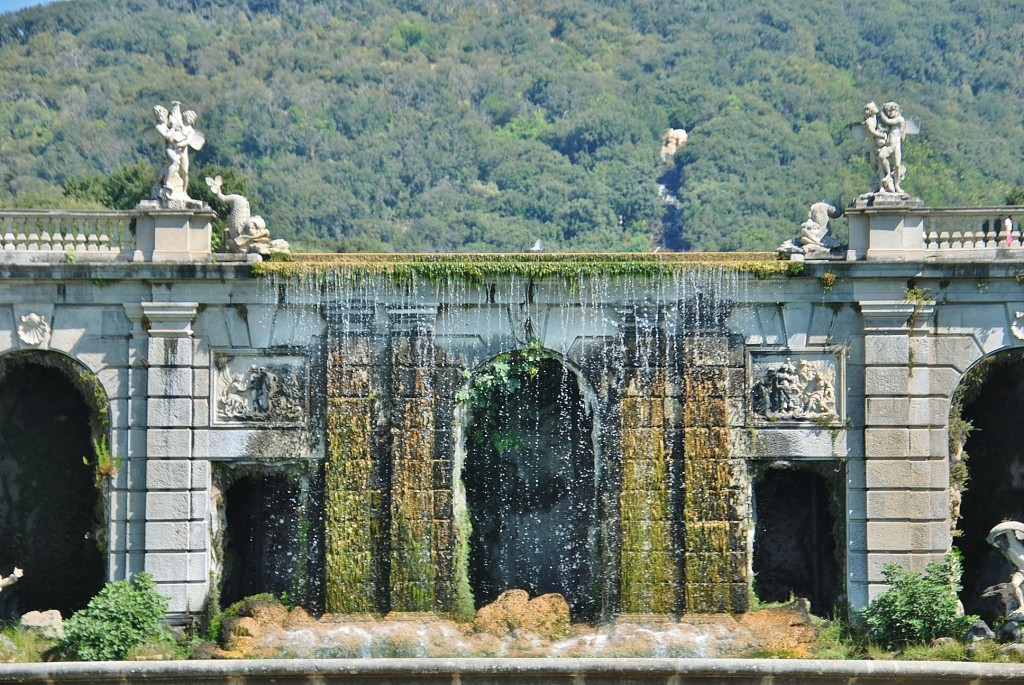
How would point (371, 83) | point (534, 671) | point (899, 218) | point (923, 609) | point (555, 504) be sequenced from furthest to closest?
point (371, 83)
point (555, 504)
point (899, 218)
point (923, 609)
point (534, 671)

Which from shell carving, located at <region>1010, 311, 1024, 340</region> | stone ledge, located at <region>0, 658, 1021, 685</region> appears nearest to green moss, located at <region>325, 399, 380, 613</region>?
stone ledge, located at <region>0, 658, 1021, 685</region>

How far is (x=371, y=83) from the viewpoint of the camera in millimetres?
91812

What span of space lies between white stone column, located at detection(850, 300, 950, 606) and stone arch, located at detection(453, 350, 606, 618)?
173 inches

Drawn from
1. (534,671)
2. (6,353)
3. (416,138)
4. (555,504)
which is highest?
(416,138)

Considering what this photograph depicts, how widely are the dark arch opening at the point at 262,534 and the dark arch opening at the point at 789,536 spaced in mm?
7669

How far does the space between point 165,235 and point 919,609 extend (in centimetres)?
1309

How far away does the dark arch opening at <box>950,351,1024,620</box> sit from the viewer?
29.5 meters

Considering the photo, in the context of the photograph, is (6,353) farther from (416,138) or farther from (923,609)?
(416,138)

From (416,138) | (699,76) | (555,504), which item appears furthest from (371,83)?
(555,504)

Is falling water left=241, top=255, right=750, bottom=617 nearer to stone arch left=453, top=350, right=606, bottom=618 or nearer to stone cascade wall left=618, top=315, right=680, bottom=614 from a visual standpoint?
stone cascade wall left=618, top=315, right=680, bottom=614

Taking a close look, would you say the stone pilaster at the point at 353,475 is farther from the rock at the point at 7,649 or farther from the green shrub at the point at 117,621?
the rock at the point at 7,649

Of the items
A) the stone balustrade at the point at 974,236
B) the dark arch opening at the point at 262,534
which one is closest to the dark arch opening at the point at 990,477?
the stone balustrade at the point at 974,236

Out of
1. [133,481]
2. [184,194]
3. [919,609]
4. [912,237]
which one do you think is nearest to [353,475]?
[133,481]

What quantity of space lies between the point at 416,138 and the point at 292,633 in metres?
60.0
